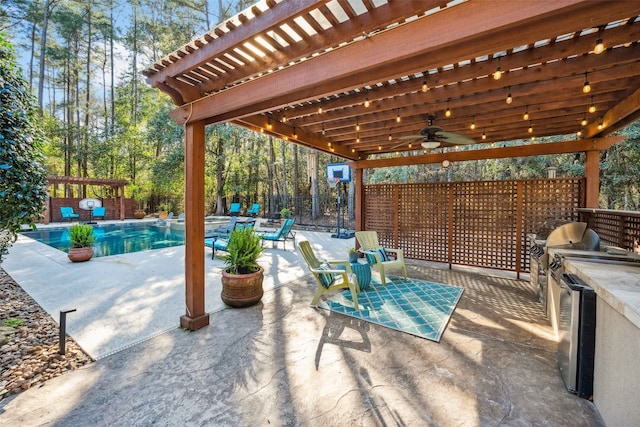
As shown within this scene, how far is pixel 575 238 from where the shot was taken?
317 centimetres

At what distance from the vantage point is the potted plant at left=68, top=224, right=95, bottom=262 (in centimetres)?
573

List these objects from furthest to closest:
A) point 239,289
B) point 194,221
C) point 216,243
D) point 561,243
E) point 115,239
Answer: point 115,239, point 216,243, point 239,289, point 561,243, point 194,221

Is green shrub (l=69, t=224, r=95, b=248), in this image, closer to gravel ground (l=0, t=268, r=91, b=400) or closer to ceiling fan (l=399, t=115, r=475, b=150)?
gravel ground (l=0, t=268, r=91, b=400)

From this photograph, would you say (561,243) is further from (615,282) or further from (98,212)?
(98,212)

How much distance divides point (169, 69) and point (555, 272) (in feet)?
14.5

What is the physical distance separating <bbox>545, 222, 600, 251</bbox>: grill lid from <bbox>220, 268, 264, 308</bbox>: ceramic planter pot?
3.81m

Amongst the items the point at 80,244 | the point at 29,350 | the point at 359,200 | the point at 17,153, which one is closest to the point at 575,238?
the point at 359,200

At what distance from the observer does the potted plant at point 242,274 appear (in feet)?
11.6

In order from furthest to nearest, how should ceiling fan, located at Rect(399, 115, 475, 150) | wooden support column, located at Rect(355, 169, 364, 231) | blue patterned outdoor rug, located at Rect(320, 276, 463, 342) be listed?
wooden support column, located at Rect(355, 169, 364, 231) → ceiling fan, located at Rect(399, 115, 475, 150) → blue patterned outdoor rug, located at Rect(320, 276, 463, 342)

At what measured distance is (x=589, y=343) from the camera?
1.88 m

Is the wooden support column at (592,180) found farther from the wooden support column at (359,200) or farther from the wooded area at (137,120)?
the wooded area at (137,120)

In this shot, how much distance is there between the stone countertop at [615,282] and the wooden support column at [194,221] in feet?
11.2

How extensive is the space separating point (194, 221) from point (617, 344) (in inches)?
140

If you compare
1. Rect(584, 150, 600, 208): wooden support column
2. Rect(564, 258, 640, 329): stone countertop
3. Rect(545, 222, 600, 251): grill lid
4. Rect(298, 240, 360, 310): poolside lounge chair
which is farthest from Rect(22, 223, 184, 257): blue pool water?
Rect(584, 150, 600, 208): wooden support column
